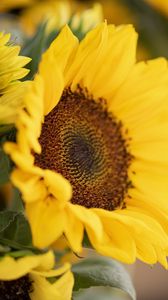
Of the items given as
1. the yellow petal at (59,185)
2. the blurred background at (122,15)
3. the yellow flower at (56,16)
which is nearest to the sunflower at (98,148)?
the yellow petal at (59,185)

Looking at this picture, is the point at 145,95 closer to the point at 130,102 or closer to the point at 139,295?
the point at 130,102

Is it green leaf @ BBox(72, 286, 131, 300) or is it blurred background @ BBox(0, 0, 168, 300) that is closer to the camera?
green leaf @ BBox(72, 286, 131, 300)

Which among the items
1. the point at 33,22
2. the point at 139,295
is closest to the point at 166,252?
the point at 33,22

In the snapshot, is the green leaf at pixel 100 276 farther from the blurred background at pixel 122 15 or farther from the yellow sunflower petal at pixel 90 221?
the blurred background at pixel 122 15

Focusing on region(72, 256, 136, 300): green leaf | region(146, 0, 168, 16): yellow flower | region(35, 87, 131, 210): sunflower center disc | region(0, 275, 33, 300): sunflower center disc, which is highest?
region(146, 0, 168, 16): yellow flower

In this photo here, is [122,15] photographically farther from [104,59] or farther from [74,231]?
[74,231]

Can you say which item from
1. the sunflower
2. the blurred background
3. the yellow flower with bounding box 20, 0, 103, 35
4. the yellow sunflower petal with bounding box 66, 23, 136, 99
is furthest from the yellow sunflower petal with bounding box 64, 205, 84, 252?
the blurred background

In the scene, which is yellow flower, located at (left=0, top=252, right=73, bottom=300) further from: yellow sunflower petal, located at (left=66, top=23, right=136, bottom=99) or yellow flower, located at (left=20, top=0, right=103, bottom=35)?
yellow flower, located at (left=20, top=0, right=103, bottom=35)
